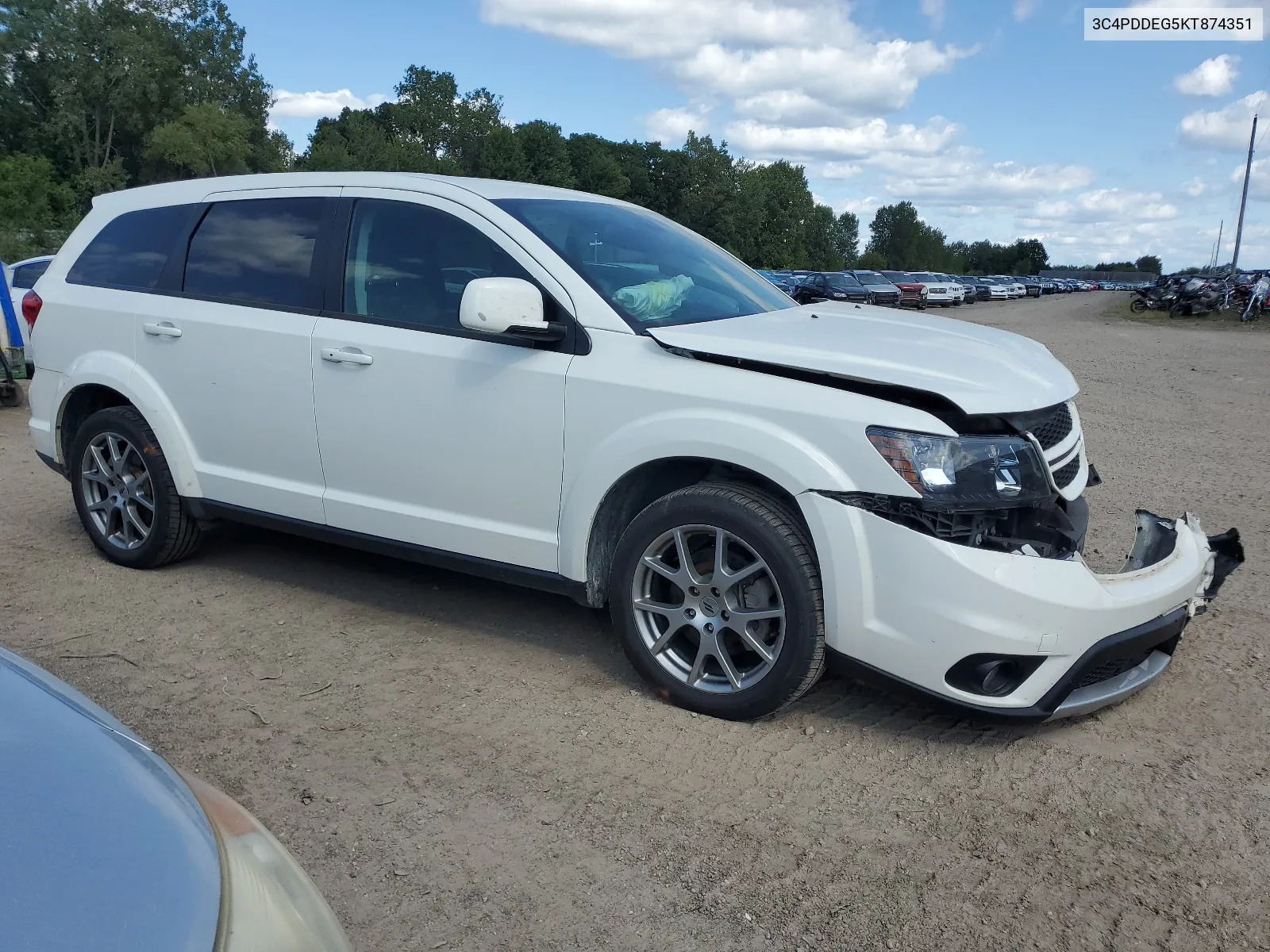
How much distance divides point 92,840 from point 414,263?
3091 millimetres

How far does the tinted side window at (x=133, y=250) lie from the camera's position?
16.5 feet

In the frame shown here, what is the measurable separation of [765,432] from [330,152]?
8316cm

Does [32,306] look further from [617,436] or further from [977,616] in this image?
[977,616]

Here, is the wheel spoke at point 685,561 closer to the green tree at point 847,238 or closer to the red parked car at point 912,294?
the red parked car at point 912,294

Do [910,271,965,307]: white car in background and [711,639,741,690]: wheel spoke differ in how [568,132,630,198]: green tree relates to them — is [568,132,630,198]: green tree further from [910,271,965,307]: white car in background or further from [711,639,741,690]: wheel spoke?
[711,639,741,690]: wheel spoke

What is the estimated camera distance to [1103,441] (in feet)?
30.3

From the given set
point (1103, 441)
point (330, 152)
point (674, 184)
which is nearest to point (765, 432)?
point (1103, 441)

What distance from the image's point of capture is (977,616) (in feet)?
10.4

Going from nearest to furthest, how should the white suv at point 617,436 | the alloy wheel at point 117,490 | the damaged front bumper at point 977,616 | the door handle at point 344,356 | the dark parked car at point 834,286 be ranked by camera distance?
the damaged front bumper at point 977,616 < the white suv at point 617,436 < the door handle at point 344,356 < the alloy wheel at point 117,490 < the dark parked car at point 834,286

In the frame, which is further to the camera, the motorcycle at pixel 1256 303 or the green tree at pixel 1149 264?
the green tree at pixel 1149 264

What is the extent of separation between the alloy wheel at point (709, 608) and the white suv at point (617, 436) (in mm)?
12

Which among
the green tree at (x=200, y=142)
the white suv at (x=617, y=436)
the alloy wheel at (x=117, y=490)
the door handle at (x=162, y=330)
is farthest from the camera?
the green tree at (x=200, y=142)

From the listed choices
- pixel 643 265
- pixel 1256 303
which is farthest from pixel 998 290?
pixel 643 265

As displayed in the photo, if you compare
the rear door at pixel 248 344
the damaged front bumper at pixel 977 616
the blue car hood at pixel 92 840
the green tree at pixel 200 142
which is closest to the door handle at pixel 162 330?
the rear door at pixel 248 344
